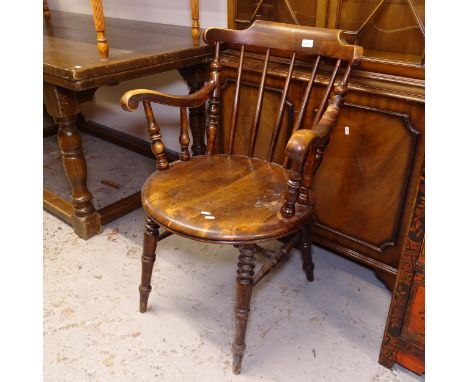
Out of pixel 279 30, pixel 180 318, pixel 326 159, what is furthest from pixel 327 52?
pixel 180 318

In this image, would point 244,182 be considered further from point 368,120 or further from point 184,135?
point 368,120

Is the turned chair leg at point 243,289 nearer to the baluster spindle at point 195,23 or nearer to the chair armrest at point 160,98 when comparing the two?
the chair armrest at point 160,98

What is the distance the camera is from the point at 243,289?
1.19 meters

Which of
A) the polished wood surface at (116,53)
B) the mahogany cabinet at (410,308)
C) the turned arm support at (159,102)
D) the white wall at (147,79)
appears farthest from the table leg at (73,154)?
the mahogany cabinet at (410,308)

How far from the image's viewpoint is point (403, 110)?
1.32 metres

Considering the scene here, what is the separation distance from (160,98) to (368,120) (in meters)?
0.72

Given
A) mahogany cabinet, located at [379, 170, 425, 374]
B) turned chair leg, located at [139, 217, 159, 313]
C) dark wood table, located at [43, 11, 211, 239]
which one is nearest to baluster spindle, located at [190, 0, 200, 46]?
dark wood table, located at [43, 11, 211, 239]

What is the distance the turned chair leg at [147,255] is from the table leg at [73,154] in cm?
61

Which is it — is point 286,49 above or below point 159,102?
above

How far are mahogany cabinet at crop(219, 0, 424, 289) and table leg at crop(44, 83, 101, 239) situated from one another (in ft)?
2.22

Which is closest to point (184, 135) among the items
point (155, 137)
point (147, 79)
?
point (155, 137)

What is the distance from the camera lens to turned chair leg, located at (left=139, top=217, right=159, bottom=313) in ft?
4.48

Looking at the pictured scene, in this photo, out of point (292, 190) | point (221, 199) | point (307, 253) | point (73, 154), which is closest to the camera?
point (292, 190)
